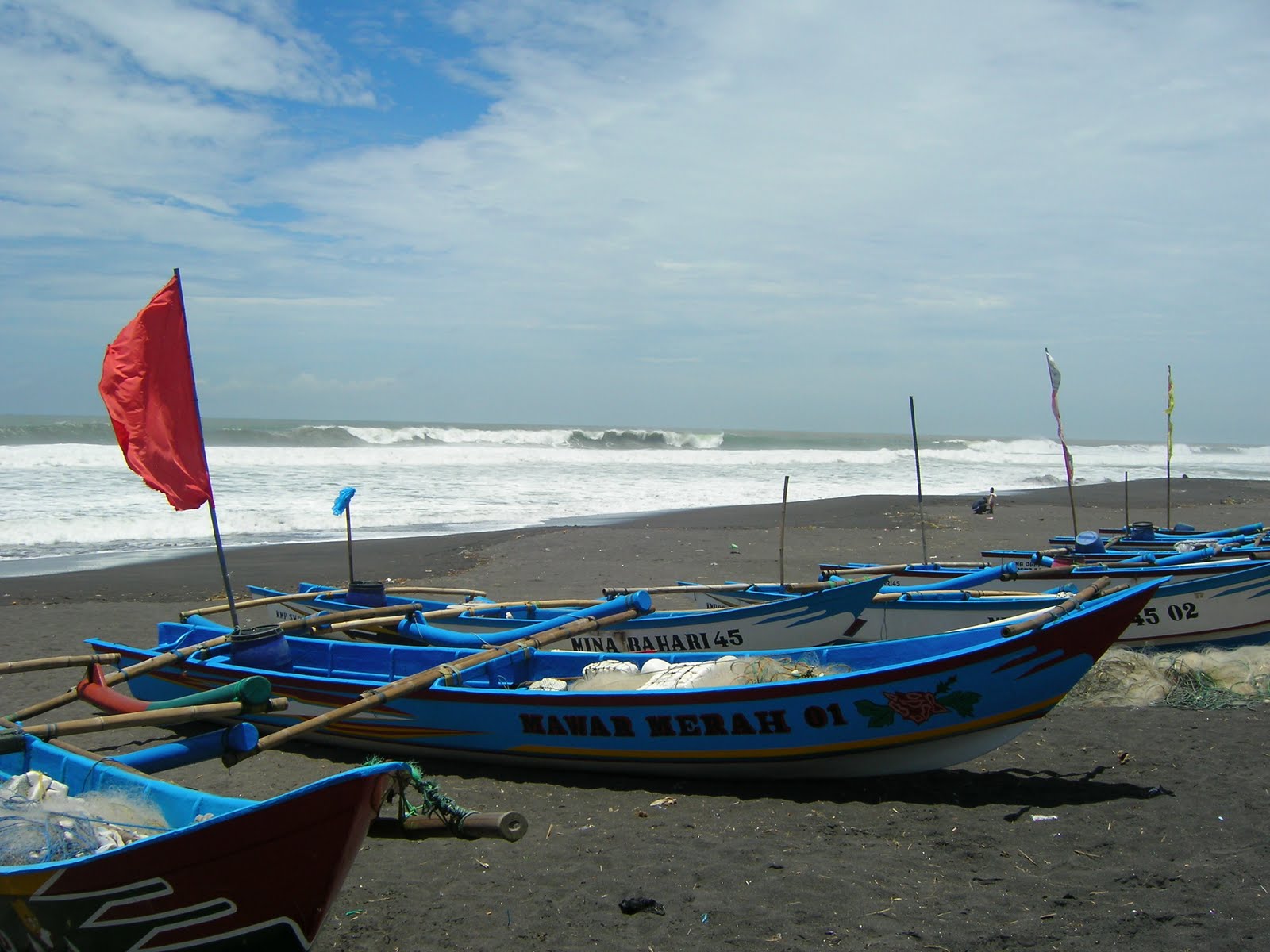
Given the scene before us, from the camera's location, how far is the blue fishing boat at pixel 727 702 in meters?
5.50

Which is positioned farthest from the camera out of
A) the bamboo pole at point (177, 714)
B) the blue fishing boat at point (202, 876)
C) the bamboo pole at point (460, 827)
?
the bamboo pole at point (177, 714)

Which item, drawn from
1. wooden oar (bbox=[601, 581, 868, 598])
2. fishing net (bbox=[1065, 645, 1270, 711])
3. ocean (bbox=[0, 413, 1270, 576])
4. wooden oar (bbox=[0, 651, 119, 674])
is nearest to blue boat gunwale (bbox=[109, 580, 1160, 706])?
wooden oar (bbox=[0, 651, 119, 674])

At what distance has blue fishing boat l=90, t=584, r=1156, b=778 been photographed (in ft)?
18.1

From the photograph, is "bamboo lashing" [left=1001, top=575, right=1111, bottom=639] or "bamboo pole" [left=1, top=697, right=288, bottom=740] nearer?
"bamboo pole" [left=1, top=697, right=288, bottom=740]

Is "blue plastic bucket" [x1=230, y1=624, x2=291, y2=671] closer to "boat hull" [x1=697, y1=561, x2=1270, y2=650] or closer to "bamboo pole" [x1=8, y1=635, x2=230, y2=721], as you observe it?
"bamboo pole" [x1=8, y1=635, x2=230, y2=721]

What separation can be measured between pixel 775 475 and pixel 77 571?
2884cm

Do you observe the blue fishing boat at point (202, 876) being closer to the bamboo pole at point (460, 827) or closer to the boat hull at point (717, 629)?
the bamboo pole at point (460, 827)

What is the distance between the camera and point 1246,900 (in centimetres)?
432

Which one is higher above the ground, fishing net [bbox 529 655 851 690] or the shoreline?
fishing net [bbox 529 655 851 690]

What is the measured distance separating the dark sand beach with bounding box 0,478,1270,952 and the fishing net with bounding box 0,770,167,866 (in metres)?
1.01

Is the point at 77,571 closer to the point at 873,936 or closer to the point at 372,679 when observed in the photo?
the point at 372,679

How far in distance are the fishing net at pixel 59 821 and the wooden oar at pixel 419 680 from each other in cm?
46

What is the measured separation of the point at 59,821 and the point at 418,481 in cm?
2932

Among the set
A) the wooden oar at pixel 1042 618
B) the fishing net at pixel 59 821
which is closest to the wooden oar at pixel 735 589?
the wooden oar at pixel 1042 618
